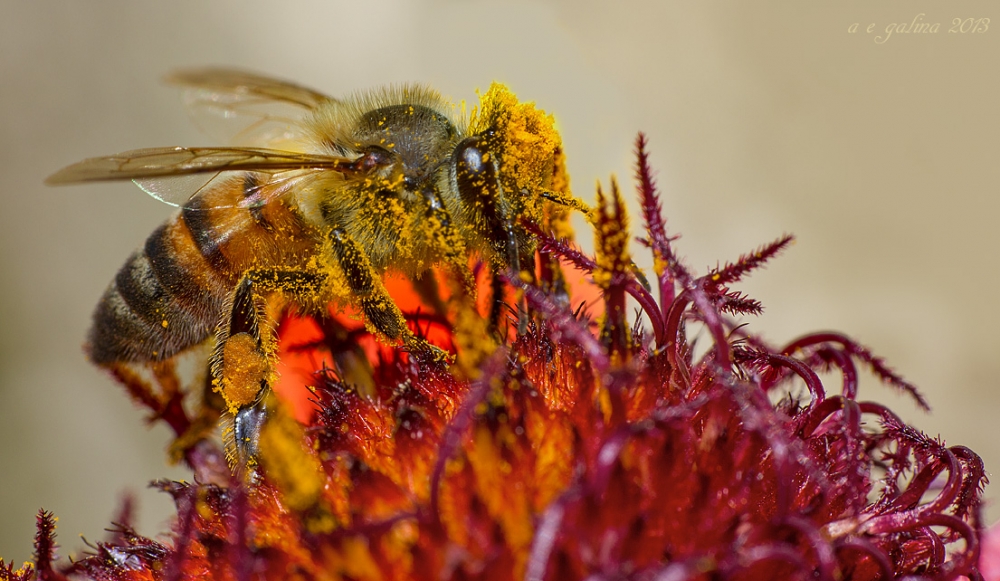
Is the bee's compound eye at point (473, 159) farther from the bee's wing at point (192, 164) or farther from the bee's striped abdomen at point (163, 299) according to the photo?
the bee's striped abdomen at point (163, 299)

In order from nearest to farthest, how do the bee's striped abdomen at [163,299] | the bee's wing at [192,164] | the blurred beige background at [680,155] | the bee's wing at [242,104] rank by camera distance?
the bee's wing at [192,164] < the bee's striped abdomen at [163,299] < the bee's wing at [242,104] < the blurred beige background at [680,155]

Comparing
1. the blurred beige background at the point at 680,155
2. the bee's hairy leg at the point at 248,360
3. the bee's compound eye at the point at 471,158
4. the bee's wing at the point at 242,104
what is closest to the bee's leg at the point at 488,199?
the bee's compound eye at the point at 471,158

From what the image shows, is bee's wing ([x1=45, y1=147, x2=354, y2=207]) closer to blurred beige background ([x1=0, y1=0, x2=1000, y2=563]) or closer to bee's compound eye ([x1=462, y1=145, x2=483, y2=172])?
bee's compound eye ([x1=462, y1=145, x2=483, y2=172])

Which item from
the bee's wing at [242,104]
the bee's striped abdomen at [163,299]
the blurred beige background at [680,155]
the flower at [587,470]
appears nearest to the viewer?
the flower at [587,470]

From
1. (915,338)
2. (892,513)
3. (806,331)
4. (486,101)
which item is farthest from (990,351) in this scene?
(486,101)

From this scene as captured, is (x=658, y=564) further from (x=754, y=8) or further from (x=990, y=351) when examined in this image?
(x=754, y=8)

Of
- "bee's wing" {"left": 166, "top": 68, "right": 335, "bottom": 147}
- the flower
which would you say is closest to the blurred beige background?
"bee's wing" {"left": 166, "top": 68, "right": 335, "bottom": 147}

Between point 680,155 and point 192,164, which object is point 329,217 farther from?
point 680,155
